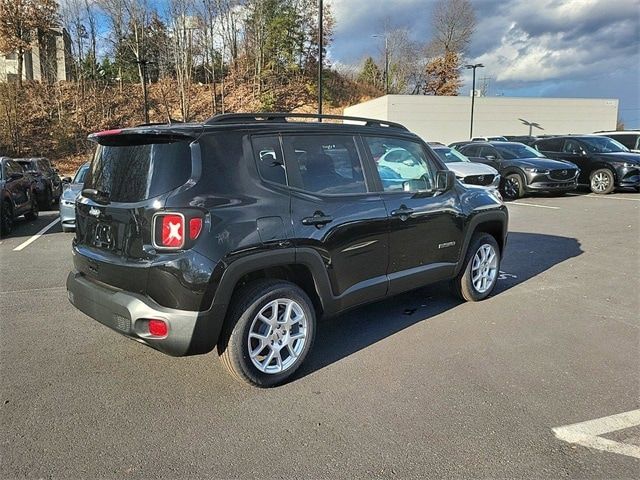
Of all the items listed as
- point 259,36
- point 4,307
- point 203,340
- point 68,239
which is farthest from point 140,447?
point 259,36

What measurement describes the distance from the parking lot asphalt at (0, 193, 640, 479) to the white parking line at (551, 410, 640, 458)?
34 mm

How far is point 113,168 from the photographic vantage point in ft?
11.5

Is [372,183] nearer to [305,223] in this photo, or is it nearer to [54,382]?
[305,223]

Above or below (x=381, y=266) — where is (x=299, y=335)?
below

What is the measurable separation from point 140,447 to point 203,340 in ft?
2.24

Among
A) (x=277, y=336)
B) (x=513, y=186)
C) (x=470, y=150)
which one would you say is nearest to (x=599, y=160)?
(x=513, y=186)

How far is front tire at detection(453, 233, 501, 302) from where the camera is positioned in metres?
5.12

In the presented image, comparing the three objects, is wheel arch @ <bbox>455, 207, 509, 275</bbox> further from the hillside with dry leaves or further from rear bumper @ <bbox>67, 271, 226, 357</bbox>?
the hillside with dry leaves

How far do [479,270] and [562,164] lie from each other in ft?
36.1

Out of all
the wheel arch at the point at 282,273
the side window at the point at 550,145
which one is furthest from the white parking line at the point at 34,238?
the side window at the point at 550,145

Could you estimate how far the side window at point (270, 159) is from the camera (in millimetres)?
3375

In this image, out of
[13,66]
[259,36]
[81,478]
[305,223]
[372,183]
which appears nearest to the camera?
[81,478]

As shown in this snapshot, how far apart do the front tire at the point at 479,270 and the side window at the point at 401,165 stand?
0.97m

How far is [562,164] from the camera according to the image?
14.5 m
